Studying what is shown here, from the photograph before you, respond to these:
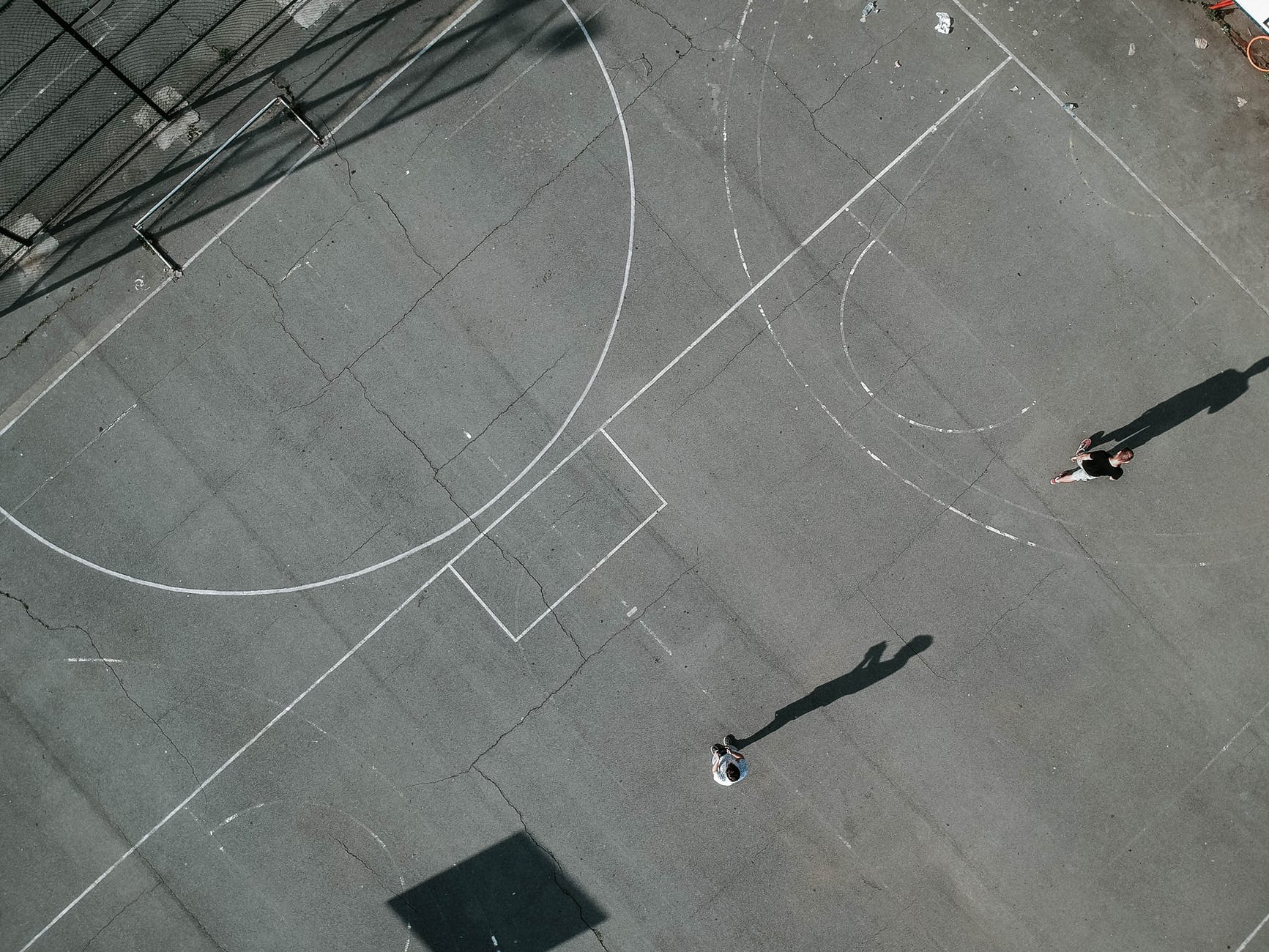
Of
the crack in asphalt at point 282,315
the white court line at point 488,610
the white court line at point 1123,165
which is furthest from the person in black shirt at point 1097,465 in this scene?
the crack in asphalt at point 282,315

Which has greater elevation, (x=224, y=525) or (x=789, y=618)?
(x=224, y=525)

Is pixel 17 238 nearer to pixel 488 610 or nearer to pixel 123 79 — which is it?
pixel 123 79

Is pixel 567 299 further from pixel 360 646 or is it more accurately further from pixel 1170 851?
pixel 1170 851

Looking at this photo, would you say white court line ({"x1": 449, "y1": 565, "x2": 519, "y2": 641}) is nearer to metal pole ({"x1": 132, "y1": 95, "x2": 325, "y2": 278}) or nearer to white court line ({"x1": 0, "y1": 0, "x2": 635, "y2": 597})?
white court line ({"x1": 0, "y1": 0, "x2": 635, "y2": 597})

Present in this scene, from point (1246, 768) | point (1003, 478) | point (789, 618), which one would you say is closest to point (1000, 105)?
point (1003, 478)

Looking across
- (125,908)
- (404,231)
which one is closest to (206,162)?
(404,231)
